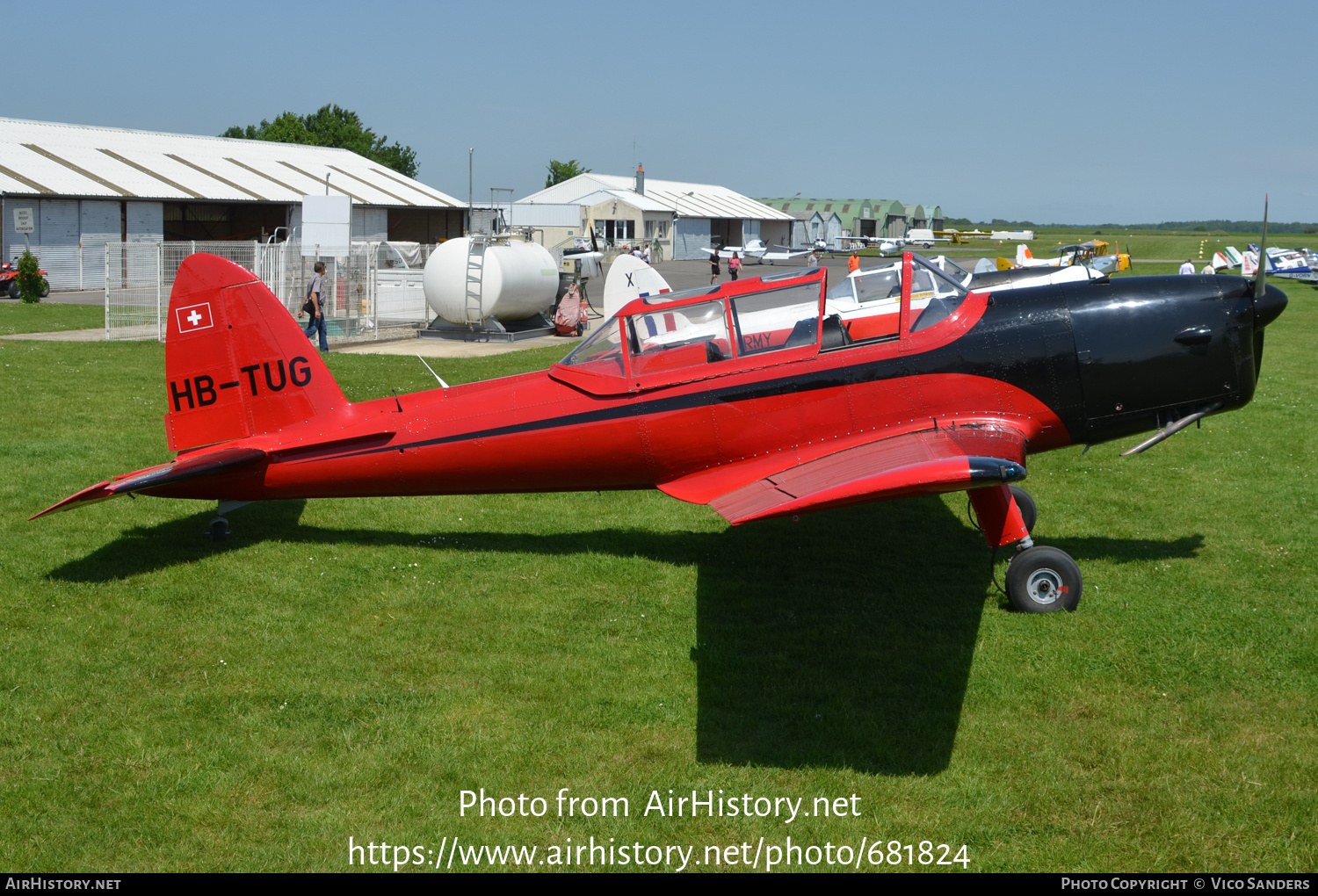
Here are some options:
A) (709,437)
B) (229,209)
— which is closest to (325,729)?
(709,437)

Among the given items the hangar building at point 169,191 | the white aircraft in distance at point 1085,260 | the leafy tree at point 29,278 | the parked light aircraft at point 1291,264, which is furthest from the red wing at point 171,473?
the parked light aircraft at point 1291,264

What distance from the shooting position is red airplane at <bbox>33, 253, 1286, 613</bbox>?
711 cm

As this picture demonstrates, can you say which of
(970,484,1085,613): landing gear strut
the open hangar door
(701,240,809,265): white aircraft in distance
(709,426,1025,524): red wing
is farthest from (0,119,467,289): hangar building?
the open hangar door

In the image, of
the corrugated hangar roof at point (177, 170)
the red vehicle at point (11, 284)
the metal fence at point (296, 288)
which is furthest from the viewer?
the corrugated hangar roof at point (177, 170)

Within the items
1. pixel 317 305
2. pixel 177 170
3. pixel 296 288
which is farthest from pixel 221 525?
pixel 177 170

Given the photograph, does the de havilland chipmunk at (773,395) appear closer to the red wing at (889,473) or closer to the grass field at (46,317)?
Answer: the red wing at (889,473)

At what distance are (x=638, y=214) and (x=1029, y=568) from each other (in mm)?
60545

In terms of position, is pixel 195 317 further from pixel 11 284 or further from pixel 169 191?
pixel 169 191

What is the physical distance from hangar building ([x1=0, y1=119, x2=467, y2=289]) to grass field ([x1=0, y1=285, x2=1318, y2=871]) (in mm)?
24675

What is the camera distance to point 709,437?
739 cm

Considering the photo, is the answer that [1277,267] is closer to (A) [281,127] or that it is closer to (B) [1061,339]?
(B) [1061,339]

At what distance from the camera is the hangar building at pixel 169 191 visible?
114 ft

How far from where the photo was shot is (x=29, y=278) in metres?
30.2

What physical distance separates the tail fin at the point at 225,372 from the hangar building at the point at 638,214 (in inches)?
1924
